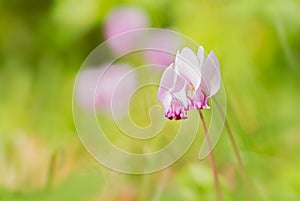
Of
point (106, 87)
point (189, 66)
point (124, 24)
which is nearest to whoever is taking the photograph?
point (189, 66)

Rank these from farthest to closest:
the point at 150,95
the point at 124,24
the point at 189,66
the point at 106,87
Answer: the point at 124,24, the point at 106,87, the point at 150,95, the point at 189,66

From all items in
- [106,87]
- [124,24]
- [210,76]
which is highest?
[124,24]

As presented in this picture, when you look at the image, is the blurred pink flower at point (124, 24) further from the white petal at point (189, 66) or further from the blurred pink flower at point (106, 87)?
the white petal at point (189, 66)

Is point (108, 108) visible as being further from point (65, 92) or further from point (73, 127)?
point (65, 92)

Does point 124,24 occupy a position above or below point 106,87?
above

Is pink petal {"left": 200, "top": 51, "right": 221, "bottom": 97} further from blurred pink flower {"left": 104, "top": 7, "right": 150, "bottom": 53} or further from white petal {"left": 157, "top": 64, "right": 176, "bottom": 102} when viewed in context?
blurred pink flower {"left": 104, "top": 7, "right": 150, "bottom": 53}

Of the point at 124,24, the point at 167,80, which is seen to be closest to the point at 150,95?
the point at 167,80

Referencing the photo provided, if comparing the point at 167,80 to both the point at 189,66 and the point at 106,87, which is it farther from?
the point at 106,87

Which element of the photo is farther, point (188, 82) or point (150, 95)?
point (150, 95)
